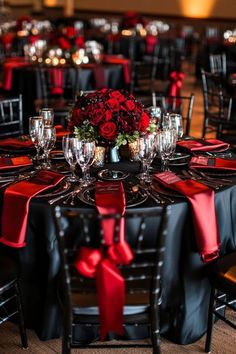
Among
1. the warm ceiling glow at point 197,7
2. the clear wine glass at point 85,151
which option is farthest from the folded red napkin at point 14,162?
the warm ceiling glow at point 197,7

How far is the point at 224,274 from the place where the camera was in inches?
91.8

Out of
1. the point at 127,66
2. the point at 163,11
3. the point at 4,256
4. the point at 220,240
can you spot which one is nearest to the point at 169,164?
the point at 220,240

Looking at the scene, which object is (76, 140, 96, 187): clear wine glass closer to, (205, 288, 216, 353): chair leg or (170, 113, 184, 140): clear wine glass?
(170, 113, 184, 140): clear wine glass

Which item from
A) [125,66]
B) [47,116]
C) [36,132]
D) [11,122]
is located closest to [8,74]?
[125,66]

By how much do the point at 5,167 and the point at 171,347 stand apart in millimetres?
1217

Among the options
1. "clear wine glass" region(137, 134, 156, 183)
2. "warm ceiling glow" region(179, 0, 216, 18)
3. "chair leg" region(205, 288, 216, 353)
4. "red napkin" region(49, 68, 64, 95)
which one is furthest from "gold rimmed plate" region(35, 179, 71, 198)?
"warm ceiling glow" region(179, 0, 216, 18)

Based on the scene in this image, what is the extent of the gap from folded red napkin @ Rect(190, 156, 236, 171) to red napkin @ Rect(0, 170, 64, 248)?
806mm

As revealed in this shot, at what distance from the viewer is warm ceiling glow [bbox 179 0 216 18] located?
12.6m

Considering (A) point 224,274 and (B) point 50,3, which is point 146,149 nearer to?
(A) point 224,274

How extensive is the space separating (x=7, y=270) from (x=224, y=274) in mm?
959

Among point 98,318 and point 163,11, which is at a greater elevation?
point 163,11

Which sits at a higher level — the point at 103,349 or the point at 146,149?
the point at 146,149

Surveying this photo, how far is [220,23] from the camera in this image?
12.3 m

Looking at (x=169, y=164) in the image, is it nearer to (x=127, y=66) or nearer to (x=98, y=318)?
(x=98, y=318)
